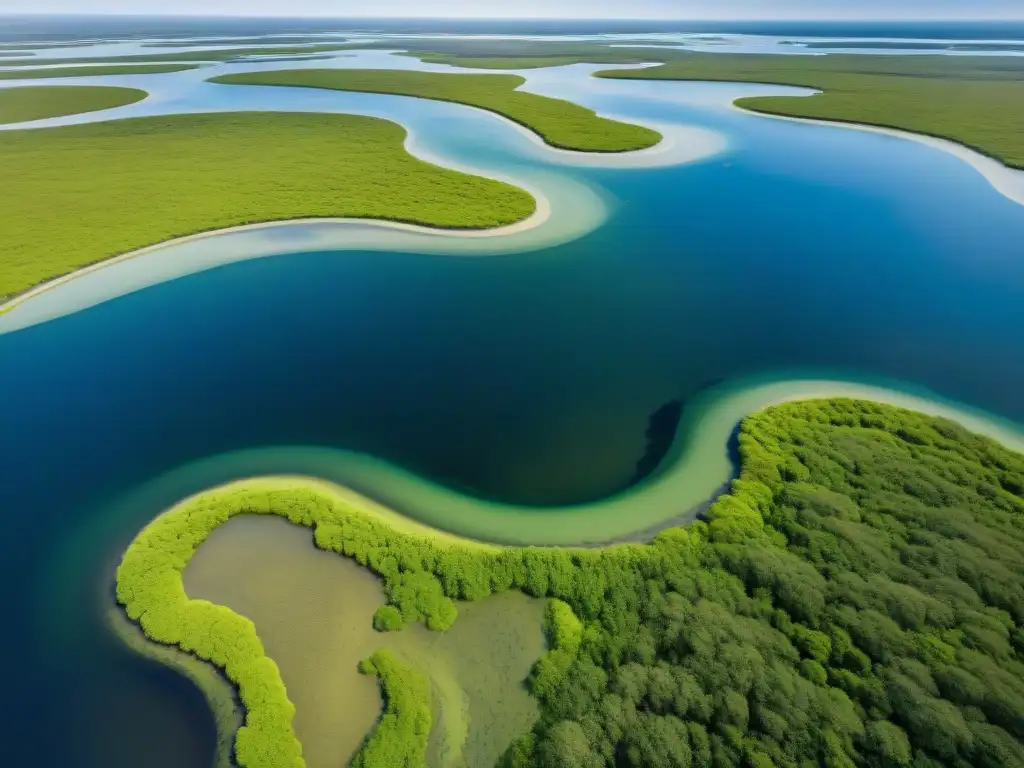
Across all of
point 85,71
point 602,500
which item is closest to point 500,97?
point 602,500

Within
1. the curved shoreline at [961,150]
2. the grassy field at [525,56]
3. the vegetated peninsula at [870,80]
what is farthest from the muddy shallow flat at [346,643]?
the grassy field at [525,56]

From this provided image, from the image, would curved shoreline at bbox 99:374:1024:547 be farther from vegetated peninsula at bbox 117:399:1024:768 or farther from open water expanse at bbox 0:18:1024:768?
vegetated peninsula at bbox 117:399:1024:768

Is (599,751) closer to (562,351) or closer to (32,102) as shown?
(562,351)

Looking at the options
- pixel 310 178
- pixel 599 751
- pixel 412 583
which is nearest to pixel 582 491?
pixel 412 583

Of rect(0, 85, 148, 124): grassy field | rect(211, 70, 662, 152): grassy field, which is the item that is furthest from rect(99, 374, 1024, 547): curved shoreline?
rect(0, 85, 148, 124): grassy field

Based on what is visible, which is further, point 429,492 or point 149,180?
point 149,180

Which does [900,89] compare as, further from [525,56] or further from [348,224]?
[348,224]
